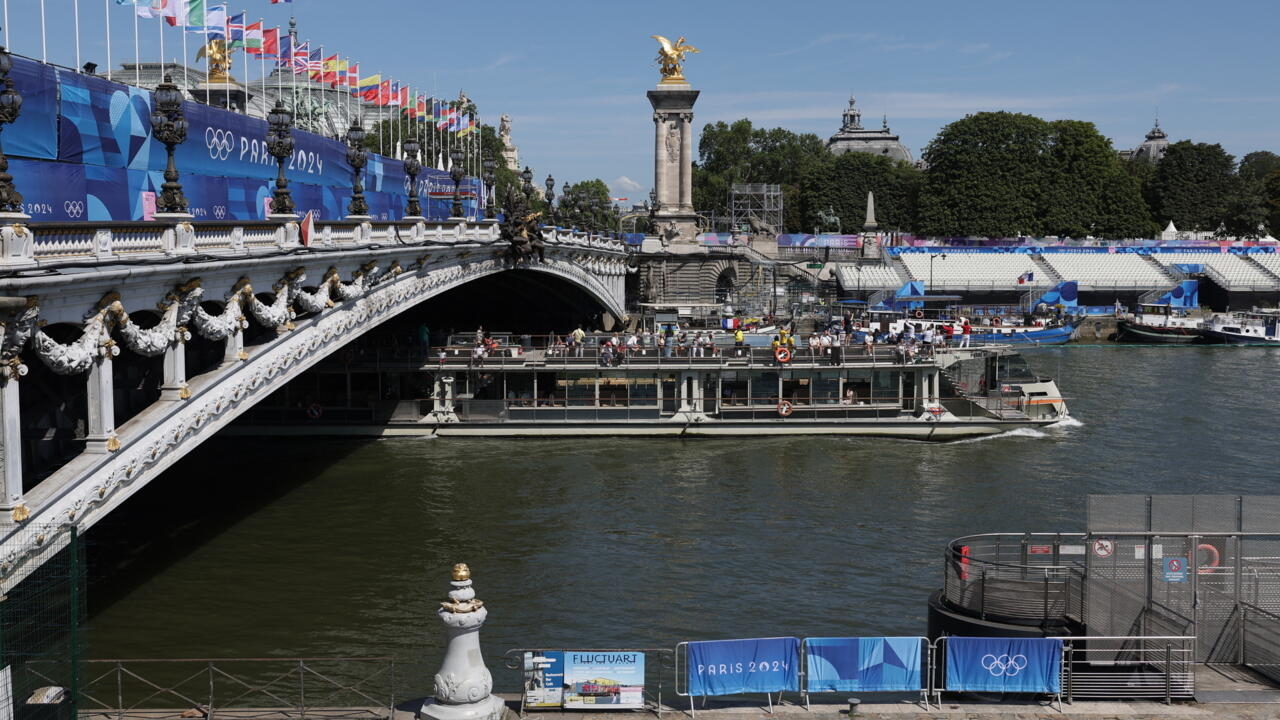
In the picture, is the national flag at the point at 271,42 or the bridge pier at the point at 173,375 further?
the national flag at the point at 271,42

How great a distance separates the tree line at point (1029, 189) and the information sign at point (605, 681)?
375ft

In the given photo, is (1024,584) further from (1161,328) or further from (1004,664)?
(1161,328)

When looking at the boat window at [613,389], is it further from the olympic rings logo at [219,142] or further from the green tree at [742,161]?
the green tree at [742,161]

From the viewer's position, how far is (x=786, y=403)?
50344 mm

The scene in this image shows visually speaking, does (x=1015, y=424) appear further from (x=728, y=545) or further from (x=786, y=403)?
(x=728, y=545)

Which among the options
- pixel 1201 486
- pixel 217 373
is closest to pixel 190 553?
pixel 217 373

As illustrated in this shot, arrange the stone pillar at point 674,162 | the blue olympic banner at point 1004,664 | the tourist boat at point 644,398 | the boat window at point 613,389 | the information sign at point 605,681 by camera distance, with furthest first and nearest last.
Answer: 1. the stone pillar at point 674,162
2. the boat window at point 613,389
3. the tourist boat at point 644,398
4. the blue olympic banner at point 1004,664
5. the information sign at point 605,681

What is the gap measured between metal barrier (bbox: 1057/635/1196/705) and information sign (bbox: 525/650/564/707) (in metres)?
6.50

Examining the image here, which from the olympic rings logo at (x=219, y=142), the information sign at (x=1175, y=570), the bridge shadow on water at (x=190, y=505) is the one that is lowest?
the bridge shadow on water at (x=190, y=505)

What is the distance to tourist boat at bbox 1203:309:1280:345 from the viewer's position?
92250mm

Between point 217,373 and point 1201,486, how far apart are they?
2854cm

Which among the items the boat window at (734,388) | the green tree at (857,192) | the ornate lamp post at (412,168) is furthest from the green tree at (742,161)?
the ornate lamp post at (412,168)

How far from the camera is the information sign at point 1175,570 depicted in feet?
61.7

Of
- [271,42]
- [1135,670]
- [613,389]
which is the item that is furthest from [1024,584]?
[271,42]
